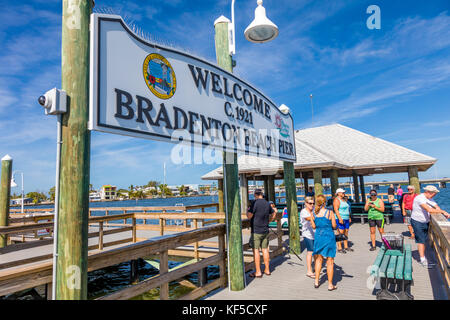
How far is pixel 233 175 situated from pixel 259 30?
2635 mm

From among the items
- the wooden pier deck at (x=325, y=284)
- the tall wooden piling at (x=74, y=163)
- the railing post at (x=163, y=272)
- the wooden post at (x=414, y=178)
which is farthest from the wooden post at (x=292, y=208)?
the wooden post at (x=414, y=178)

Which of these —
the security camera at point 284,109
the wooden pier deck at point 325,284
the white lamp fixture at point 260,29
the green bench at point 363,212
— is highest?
the white lamp fixture at point 260,29

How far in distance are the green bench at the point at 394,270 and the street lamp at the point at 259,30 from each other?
4.23m

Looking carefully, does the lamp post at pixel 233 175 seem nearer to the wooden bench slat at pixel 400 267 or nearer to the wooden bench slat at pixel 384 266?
the wooden bench slat at pixel 384 266

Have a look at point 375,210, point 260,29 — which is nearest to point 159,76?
point 260,29

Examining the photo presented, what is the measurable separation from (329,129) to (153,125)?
18524 mm

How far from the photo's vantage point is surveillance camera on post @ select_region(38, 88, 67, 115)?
238cm

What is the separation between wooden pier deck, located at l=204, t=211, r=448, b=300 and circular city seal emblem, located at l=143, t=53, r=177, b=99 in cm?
325

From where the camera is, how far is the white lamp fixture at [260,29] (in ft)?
16.4

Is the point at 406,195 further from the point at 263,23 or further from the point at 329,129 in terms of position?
the point at 329,129

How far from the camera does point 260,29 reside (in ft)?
16.9
